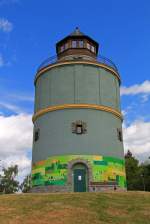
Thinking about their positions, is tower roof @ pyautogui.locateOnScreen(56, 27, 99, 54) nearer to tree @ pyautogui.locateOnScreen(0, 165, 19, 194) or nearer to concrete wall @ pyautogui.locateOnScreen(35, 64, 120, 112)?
concrete wall @ pyautogui.locateOnScreen(35, 64, 120, 112)

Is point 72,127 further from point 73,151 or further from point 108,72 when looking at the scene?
point 108,72

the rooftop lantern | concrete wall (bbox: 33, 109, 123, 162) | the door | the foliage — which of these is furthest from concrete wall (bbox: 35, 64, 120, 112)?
the foliage

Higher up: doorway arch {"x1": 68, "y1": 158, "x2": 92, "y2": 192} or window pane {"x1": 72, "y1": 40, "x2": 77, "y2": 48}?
window pane {"x1": 72, "y1": 40, "x2": 77, "y2": 48}

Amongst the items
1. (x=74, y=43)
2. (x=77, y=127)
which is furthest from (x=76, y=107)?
(x=74, y=43)

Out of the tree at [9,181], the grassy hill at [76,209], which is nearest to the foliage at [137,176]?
the tree at [9,181]

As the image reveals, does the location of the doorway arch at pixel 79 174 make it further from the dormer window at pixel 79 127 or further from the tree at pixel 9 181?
the tree at pixel 9 181

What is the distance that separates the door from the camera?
2716 cm

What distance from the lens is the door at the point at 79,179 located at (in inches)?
1069

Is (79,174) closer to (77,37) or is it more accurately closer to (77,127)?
(77,127)

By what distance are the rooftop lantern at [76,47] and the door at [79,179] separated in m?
11.8

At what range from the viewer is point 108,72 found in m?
32.0

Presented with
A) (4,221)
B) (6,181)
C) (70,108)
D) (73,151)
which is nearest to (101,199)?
(4,221)

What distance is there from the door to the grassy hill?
630 centimetres

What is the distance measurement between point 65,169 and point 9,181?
44.3 metres
